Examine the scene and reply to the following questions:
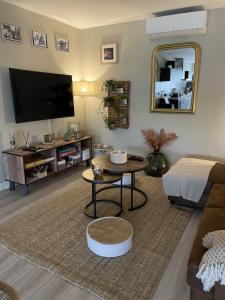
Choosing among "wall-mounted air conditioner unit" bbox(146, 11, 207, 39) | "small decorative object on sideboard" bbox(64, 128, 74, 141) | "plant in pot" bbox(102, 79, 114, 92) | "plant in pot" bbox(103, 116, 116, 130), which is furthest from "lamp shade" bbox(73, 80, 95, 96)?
"wall-mounted air conditioner unit" bbox(146, 11, 207, 39)

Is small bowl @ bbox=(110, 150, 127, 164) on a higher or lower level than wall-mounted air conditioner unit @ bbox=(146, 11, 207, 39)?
lower

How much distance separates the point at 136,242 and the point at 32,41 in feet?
10.2

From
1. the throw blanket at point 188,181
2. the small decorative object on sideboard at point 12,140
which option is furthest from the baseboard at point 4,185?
the throw blanket at point 188,181

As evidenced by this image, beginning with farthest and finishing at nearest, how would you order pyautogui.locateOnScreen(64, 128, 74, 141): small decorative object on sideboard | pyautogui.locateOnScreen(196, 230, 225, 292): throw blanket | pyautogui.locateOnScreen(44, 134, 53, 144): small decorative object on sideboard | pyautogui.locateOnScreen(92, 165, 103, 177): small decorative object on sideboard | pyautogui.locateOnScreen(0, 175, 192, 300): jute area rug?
1. pyautogui.locateOnScreen(64, 128, 74, 141): small decorative object on sideboard
2. pyautogui.locateOnScreen(44, 134, 53, 144): small decorative object on sideboard
3. pyautogui.locateOnScreen(92, 165, 103, 177): small decorative object on sideboard
4. pyautogui.locateOnScreen(0, 175, 192, 300): jute area rug
5. pyautogui.locateOnScreen(196, 230, 225, 292): throw blanket

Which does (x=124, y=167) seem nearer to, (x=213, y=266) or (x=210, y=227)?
(x=210, y=227)

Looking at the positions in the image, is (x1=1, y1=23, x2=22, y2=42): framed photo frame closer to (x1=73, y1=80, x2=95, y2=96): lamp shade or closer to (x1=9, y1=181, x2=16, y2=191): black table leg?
(x1=73, y1=80, x2=95, y2=96): lamp shade

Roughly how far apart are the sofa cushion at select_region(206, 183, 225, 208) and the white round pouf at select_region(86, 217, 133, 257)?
772 millimetres

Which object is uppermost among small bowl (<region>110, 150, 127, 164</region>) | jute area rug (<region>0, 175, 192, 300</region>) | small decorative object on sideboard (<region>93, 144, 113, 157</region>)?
small bowl (<region>110, 150, 127, 164</region>)

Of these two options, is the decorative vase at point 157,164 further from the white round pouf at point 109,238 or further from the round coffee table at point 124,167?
the white round pouf at point 109,238

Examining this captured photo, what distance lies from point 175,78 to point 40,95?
2.06 meters

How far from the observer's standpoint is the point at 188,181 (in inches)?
102

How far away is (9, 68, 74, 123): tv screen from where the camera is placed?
3.15 meters

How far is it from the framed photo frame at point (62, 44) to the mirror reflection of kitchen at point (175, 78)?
5.26 feet

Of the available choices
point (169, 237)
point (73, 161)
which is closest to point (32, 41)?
point (73, 161)
